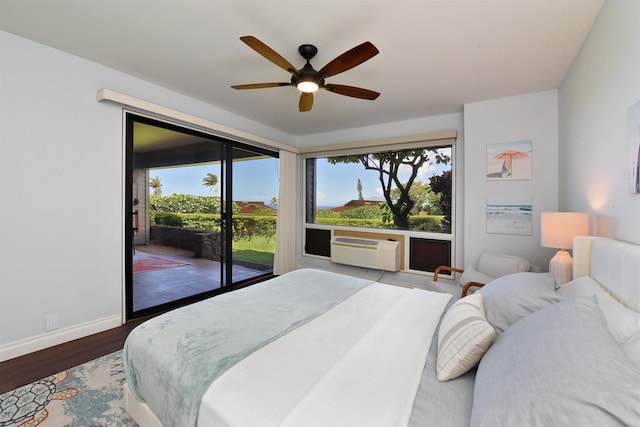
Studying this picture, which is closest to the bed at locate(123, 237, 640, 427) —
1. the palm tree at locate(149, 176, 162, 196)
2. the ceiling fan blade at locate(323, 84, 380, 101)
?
the ceiling fan blade at locate(323, 84, 380, 101)

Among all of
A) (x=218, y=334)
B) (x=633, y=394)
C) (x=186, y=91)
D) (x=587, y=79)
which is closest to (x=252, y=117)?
(x=186, y=91)

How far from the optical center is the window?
12.6 ft

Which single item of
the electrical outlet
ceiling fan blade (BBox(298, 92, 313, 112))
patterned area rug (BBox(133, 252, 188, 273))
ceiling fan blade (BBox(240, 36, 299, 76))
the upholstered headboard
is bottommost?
the electrical outlet

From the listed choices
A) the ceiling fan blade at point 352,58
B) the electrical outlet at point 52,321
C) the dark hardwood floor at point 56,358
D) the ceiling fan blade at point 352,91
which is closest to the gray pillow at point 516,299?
the ceiling fan blade at point 352,58

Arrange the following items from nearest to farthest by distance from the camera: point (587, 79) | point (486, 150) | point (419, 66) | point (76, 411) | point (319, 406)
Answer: point (319, 406) → point (76, 411) → point (587, 79) → point (419, 66) → point (486, 150)

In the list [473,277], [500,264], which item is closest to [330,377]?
[473,277]

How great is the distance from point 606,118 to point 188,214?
13.1ft

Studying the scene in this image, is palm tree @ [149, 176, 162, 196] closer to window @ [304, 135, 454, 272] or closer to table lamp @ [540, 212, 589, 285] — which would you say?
window @ [304, 135, 454, 272]

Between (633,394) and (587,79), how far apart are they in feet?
8.08

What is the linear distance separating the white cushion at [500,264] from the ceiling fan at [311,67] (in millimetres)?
2140

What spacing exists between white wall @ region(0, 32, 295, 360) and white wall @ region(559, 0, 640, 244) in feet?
12.7

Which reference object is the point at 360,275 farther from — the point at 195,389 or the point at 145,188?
the point at 195,389

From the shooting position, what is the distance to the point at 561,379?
2.30 ft

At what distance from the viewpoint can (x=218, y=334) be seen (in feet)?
4.53
